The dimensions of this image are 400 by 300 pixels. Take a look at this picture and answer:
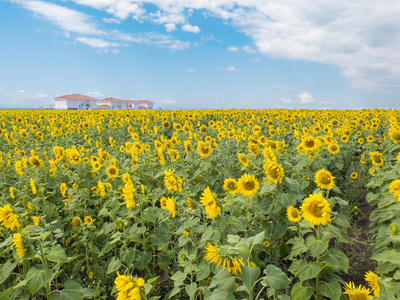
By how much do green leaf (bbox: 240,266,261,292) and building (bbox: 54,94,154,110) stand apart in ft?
301

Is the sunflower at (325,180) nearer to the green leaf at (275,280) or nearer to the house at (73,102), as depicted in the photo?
the green leaf at (275,280)

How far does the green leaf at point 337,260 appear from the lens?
2.66 m

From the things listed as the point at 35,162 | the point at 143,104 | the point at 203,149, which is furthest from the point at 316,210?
the point at 143,104

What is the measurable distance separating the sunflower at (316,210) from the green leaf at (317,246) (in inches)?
10.5

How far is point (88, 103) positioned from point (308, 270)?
10564 centimetres

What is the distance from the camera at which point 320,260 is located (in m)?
3.00

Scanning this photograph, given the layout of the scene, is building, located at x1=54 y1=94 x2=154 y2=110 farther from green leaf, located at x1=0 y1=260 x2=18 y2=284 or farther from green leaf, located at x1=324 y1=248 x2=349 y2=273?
green leaf, located at x1=324 y1=248 x2=349 y2=273

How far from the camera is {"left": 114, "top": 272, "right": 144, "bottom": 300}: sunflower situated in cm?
189

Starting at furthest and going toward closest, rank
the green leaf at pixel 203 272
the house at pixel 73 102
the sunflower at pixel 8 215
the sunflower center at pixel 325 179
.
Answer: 1. the house at pixel 73 102
2. the sunflower center at pixel 325 179
3. the sunflower at pixel 8 215
4. the green leaf at pixel 203 272

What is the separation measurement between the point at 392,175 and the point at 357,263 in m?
1.54

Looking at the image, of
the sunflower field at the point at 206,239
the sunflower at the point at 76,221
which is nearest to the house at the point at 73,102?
the sunflower field at the point at 206,239

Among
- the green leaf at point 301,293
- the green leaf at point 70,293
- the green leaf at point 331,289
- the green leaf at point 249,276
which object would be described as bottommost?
the green leaf at point 301,293

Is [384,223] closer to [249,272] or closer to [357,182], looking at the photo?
[249,272]

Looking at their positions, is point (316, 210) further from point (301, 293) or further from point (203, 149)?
point (203, 149)
